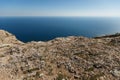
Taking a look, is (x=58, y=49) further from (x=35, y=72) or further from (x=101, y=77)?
(x=101, y=77)

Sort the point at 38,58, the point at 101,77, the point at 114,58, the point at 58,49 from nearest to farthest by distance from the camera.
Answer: the point at 101,77, the point at 114,58, the point at 38,58, the point at 58,49

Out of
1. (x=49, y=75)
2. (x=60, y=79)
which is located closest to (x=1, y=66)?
(x=49, y=75)

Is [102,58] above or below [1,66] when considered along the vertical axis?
above

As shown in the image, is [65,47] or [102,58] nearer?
[102,58]

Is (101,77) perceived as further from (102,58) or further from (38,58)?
(38,58)

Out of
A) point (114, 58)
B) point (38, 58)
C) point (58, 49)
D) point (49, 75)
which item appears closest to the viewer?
point (49, 75)

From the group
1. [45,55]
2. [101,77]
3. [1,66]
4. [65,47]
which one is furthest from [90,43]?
[1,66]
